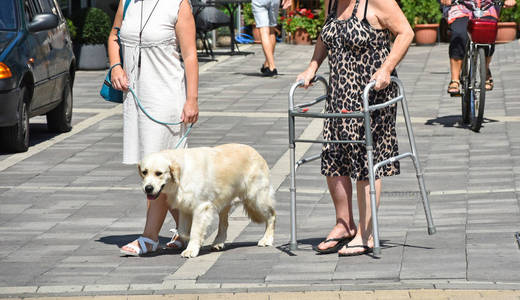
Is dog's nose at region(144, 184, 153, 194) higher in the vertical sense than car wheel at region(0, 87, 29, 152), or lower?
higher

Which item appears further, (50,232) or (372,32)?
(50,232)

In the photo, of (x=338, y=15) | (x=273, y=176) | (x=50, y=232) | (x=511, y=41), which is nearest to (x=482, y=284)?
(x=338, y=15)

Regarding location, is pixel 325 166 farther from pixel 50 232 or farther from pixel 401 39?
pixel 50 232

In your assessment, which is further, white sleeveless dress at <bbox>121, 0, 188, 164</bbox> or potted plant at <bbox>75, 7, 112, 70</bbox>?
potted plant at <bbox>75, 7, 112, 70</bbox>

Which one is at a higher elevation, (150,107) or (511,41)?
(150,107)

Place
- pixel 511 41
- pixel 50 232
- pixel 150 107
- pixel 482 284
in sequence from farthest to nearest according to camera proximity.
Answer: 1. pixel 511 41
2. pixel 50 232
3. pixel 150 107
4. pixel 482 284

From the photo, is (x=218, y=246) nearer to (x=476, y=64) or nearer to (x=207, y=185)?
(x=207, y=185)

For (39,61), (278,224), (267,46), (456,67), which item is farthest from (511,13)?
(278,224)

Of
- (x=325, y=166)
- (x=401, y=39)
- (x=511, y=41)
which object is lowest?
(x=511, y=41)

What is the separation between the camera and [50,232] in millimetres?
7746

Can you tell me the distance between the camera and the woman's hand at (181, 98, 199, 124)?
6.97 m

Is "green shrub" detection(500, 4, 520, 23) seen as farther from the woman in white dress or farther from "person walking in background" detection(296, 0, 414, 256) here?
the woman in white dress

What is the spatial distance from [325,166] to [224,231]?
2.62ft

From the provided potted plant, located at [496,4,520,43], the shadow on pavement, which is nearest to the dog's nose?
the shadow on pavement
